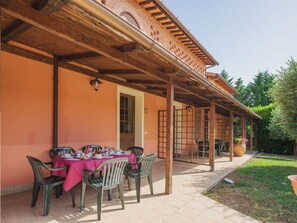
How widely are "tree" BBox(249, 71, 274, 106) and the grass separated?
1158 inches

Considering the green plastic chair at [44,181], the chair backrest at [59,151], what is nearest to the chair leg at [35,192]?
the green plastic chair at [44,181]

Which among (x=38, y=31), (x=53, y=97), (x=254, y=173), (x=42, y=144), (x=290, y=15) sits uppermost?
(x=290, y=15)

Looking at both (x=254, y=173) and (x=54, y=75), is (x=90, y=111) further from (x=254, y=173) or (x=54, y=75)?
(x=254, y=173)

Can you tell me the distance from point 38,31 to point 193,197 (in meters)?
4.54

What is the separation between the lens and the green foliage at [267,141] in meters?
15.1

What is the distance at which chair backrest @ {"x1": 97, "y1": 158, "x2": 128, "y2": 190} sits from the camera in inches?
138

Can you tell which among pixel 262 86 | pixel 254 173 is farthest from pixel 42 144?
pixel 262 86

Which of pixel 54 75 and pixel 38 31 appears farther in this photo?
pixel 54 75

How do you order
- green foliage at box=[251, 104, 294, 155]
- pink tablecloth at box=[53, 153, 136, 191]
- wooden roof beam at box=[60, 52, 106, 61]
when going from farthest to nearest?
1. green foliage at box=[251, 104, 294, 155]
2. wooden roof beam at box=[60, 52, 106, 61]
3. pink tablecloth at box=[53, 153, 136, 191]

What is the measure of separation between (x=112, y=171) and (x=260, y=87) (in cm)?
3597

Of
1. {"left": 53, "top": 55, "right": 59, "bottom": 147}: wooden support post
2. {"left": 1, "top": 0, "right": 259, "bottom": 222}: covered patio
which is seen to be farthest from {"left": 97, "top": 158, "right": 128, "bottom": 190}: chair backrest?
{"left": 53, "top": 55, "right": 59, "bottom": 147}: wooden support post

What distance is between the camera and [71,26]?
2744 mm

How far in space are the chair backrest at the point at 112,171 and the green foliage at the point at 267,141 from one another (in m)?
14.9

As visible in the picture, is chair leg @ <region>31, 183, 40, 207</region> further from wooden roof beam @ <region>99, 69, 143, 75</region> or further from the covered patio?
wooden roof beam @ <region>99, 69, 143, 75</region>
